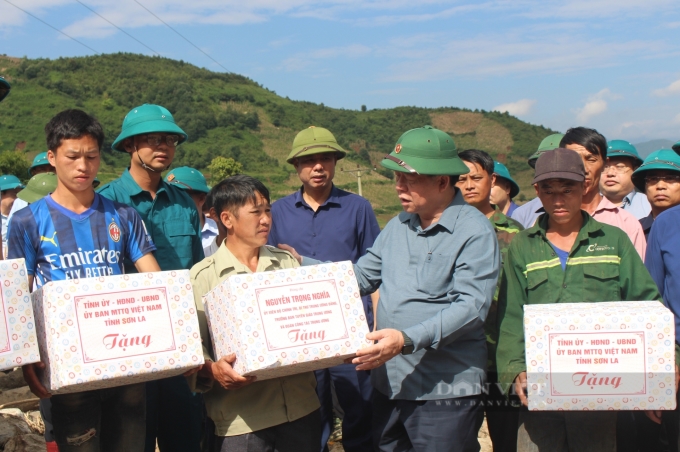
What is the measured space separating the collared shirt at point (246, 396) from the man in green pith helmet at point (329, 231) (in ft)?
3.62

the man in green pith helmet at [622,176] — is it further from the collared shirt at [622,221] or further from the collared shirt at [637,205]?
the collared shirt at [622,221]

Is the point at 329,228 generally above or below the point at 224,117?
below

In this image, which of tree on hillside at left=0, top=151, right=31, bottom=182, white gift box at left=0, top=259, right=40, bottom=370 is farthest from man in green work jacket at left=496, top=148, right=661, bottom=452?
tree on hillside at left=0, top=151, right=31, bottom=182

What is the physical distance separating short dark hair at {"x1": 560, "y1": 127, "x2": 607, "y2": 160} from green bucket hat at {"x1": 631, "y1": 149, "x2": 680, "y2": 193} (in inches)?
17.1

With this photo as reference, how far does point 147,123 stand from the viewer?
13.4ft

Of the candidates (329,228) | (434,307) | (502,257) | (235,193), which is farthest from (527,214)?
(235,193)

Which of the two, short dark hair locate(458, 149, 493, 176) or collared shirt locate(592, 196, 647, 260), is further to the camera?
short dark hair locate(458, 149, 493, 176)

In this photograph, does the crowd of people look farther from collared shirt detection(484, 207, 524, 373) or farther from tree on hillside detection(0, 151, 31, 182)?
tree on hillside detection(0, 151, 31, 182)

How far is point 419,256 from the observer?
3.28 meters

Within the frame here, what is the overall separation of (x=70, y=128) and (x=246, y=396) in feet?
5.27

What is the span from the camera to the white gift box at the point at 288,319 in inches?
111

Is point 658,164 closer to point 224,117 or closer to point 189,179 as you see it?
point 189,179

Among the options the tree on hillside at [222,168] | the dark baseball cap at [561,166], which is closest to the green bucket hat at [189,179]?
the dark baseball cap at [561,166]

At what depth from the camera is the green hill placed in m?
74.9
